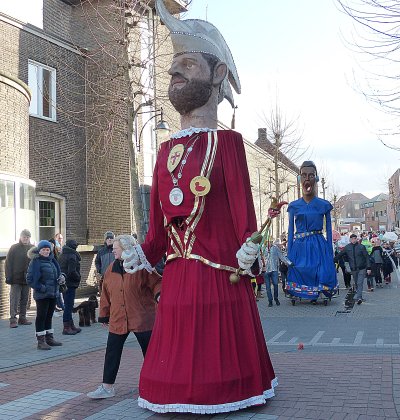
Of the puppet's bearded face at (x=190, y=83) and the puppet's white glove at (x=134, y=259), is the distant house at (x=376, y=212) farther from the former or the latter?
the puppet's white glove at (x=134, y=259)

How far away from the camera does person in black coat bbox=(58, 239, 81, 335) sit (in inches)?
395

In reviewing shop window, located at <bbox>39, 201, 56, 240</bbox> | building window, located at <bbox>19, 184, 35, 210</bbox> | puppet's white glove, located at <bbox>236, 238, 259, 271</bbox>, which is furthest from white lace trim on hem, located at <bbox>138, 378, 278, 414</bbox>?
shop window, located at <bbox>39, 201, 56, 240</bbox>

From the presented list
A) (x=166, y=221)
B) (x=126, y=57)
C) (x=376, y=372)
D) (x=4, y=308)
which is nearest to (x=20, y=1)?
(x=126, y=57)

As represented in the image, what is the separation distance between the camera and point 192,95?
5.04 m

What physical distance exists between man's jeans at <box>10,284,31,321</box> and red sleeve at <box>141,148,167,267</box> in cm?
666

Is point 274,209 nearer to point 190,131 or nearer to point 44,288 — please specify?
point 190,131

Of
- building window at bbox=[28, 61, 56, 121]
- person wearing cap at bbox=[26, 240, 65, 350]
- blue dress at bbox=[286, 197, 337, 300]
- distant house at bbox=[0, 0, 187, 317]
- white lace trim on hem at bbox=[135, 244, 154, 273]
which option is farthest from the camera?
building window at bbox=[28, 61, 56, 121]

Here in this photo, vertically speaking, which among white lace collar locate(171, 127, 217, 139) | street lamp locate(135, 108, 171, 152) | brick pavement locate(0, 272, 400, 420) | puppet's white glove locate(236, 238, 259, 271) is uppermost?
street lamp locate(135, 108, 171, 152)

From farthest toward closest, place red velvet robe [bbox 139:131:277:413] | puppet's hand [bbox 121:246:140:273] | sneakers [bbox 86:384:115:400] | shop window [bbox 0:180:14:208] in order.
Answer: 1. shop window [bbox 0:180:14:208]
2. sneakers [bbox 86:384:115:400]
3. puppet's hand [bbox 121:246:140:273]
4. red velvet robe [bbox 139:131:277:413]

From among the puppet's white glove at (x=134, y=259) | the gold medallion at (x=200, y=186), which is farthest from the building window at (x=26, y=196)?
the gold medallion at (x=200, y=186)

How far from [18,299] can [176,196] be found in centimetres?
735

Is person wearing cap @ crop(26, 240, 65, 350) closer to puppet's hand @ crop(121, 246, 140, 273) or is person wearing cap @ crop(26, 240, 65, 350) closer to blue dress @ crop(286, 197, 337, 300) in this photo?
puppet's hand @ crop(121, 246, 140, 273)

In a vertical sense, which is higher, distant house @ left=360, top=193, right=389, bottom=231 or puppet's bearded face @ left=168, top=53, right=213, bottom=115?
distant house @ left=360, top=193, right=389, bottom=231

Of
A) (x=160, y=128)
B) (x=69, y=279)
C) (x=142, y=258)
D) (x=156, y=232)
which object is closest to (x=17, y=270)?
(x=69, y=279)
